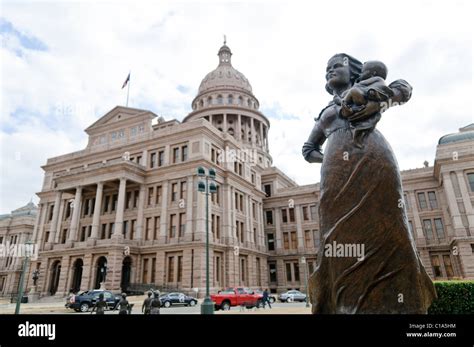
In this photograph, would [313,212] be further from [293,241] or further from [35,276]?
[35,276]

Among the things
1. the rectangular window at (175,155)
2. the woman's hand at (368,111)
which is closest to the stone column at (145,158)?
the rectangular window at (175,155)

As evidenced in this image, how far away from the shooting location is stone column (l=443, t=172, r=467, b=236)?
35031 millimetres

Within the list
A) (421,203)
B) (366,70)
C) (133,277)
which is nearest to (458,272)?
(421,203)

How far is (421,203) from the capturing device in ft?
137

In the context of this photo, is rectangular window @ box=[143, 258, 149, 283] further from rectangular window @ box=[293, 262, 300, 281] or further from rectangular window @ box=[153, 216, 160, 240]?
rectangular window @ box=[293, 262, 300, 281]

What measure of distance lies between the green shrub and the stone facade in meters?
61.4

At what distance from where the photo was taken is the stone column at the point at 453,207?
115ft

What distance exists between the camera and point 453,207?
3606 cm

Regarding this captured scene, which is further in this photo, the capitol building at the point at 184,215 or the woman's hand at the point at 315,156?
the capitol building at the point at 184,215

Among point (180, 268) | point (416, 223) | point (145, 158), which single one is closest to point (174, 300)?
point (180, 268)

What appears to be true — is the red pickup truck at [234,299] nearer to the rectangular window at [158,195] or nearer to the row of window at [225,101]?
the rectangular window at [158,195]

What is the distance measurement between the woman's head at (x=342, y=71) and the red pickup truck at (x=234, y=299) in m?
19.7

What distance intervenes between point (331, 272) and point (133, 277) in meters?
34.0
